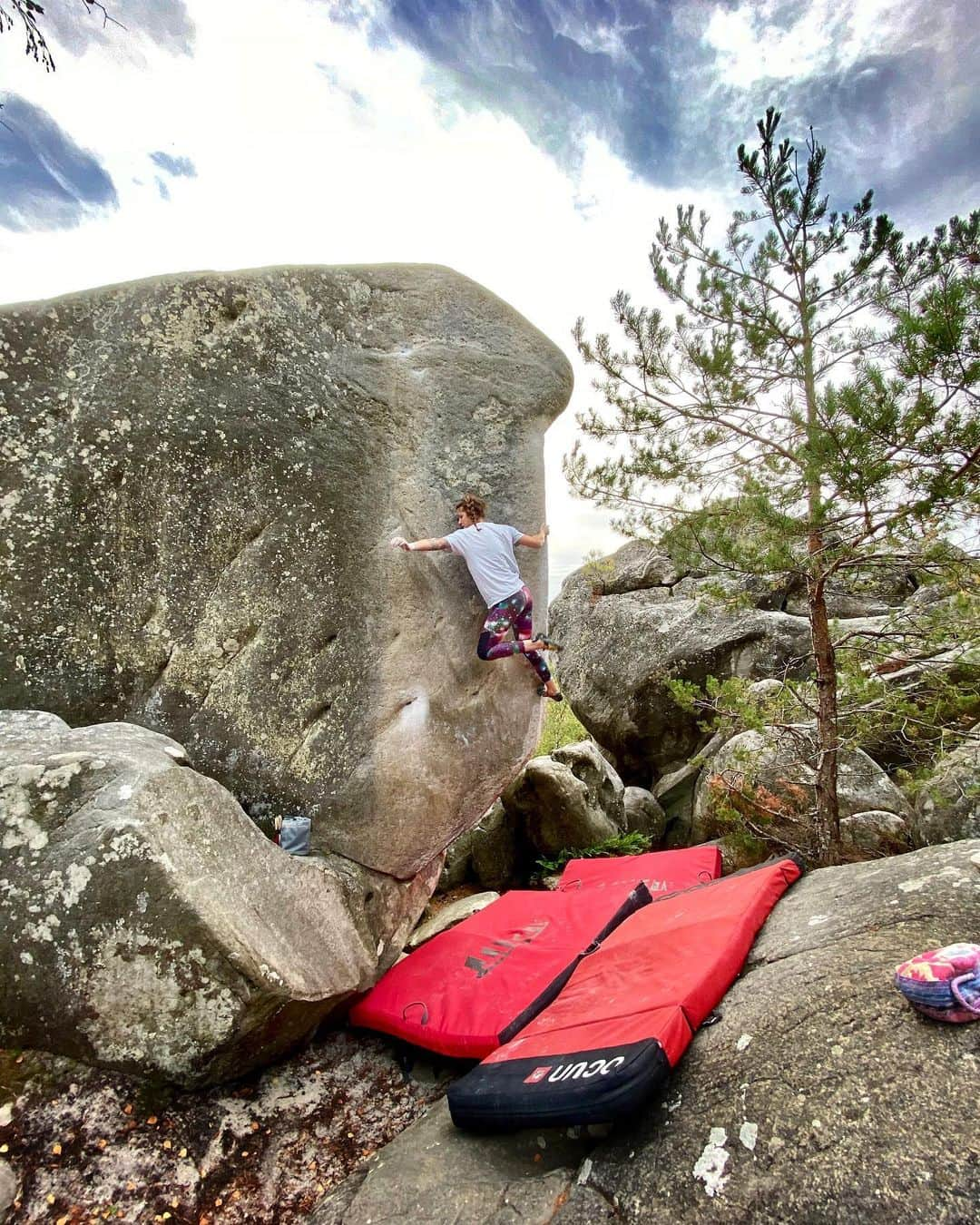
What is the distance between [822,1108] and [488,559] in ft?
13.1

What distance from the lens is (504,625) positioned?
19.3ft

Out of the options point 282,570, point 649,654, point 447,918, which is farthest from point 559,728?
point 282,570

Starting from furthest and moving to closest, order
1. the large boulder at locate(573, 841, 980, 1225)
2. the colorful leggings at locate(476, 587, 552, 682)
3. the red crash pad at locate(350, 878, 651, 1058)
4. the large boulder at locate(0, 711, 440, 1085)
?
the colorful leggings at locate(476, 587, 552, 682) < the red crash pad at locate(350, 878, 651, 1058) < the large boulder at locate(0, 711, 440, 1085) < the large boulder at locate(573, 841, 980, 1225)

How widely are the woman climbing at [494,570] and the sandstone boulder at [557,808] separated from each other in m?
4.27

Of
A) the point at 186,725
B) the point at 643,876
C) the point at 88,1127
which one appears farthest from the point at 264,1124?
the point at 643,876

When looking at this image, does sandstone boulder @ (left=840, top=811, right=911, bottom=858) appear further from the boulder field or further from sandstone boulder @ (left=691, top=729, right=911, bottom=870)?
the boulder field

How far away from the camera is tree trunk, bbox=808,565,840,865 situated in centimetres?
661

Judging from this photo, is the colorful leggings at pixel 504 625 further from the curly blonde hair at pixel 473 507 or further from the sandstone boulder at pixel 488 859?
the sandstone boulder at pixel 488 859

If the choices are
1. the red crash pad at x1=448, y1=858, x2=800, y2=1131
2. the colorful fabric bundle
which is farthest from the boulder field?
the colorful fabric bundle

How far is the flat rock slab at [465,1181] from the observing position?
3.07 metres

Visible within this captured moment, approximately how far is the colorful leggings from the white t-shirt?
90 millimetres

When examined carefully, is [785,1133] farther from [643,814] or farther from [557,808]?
[643,814]

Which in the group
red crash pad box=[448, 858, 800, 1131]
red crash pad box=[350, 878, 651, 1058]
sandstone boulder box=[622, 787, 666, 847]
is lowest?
sandstone boulder box=[622, 787, 666, 847]

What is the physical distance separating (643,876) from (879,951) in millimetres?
4144
